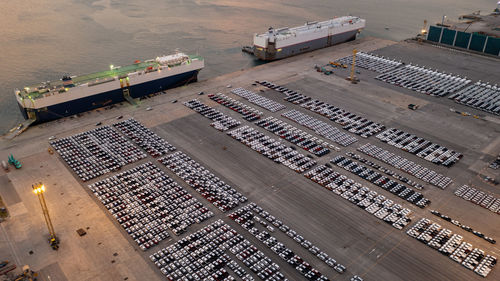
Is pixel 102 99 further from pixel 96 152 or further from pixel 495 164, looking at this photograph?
pixel 495 164

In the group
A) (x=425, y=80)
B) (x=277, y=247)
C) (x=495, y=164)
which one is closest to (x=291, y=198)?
(x=277, y=247)

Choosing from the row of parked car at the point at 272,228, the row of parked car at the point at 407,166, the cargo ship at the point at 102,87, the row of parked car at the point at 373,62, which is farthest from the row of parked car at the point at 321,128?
the row of parked car at the point at 373,62

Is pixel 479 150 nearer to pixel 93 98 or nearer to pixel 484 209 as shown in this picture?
pixel 484 209

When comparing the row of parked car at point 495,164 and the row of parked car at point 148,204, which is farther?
the row of parked car at point 495,164

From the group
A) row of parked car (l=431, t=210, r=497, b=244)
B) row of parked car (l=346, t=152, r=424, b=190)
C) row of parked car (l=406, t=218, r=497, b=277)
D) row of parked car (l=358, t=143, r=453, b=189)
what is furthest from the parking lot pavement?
row of parked car (l=358, t=143, r=453, b=189)

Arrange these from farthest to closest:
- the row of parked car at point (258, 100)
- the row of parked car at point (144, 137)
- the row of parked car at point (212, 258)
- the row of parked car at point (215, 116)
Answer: the row of parked car at point (258, 100) < the row of parked car at point (215, 116) < the row of parked car at point (144, 137) < the row of parked car at point (212, 258)

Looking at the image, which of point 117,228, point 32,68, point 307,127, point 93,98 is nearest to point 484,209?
point 307,127

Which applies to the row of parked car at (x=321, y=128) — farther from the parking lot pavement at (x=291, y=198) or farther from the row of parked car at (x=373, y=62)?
the row of parked car at (x=373, y=62)
